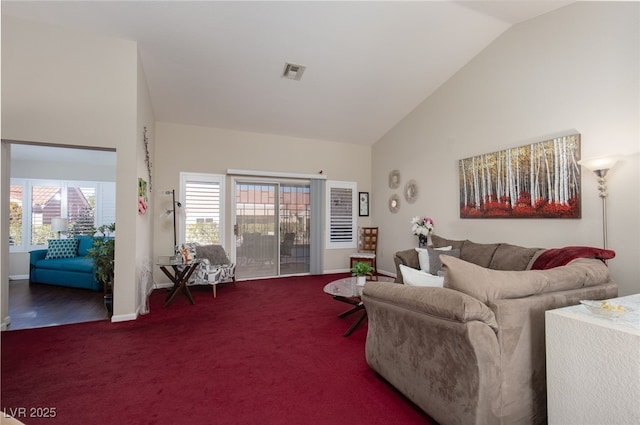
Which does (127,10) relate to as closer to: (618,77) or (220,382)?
(220,382)

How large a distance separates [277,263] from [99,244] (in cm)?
304

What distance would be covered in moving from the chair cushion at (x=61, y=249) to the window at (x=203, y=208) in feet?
7.68

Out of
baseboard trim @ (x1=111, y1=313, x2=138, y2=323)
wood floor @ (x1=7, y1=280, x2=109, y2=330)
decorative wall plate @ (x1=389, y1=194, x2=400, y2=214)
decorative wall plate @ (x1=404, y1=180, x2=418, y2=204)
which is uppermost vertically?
decorative wall plate @ (x1=404, y1=180, x2=418, y2=204)

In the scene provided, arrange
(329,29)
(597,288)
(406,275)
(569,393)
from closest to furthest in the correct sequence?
(569,393) < (597,288) < (406,275) < (329,29)

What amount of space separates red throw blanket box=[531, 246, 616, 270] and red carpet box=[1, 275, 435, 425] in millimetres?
2010

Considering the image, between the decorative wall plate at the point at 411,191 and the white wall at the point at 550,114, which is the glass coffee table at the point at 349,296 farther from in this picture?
the decorative wall plate at the point at 411,191

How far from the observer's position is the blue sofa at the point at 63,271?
16.3ft

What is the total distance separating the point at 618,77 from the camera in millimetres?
2924

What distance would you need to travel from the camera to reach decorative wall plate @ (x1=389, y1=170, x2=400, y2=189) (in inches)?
234

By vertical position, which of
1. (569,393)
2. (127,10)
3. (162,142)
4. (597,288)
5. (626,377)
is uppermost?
(127,10)

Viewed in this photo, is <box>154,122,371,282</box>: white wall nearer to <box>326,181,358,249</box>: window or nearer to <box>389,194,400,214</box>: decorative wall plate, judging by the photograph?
<box>326,181,358,249</box>: window

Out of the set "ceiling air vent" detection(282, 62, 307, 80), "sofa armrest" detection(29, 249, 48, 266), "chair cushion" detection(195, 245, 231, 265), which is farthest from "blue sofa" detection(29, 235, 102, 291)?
"ceiling air vent" detection(282, 62, 307, 80)

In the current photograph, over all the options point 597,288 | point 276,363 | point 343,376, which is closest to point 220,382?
point 276,363

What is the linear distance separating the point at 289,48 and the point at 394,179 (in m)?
3.27
